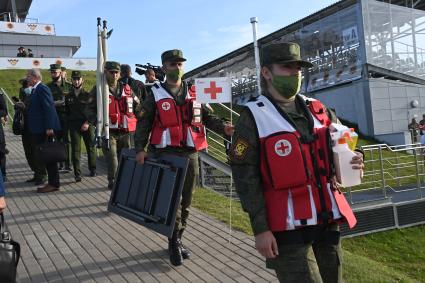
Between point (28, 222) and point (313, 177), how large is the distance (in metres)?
5.57

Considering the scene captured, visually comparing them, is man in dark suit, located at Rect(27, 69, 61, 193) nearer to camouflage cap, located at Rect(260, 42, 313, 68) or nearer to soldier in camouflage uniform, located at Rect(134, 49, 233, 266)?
soldier in camouflage uniform, located at Rect(134, 49, 233, 266)

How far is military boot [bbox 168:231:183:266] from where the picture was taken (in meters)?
5.23

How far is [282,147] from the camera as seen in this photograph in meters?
2.74

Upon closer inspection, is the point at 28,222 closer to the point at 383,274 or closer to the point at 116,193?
the point at 116,193

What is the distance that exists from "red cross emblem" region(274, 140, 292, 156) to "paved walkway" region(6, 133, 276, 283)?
8.35ft

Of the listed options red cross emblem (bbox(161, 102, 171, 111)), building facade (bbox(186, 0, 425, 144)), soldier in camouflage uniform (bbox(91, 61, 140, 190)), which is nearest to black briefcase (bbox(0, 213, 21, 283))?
red cross emblem (bbox(161, 102, 171, 111))

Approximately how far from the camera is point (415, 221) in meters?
11.1

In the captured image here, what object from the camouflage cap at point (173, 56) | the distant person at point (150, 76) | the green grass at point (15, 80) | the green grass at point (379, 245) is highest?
the green grass at point (15, 80)

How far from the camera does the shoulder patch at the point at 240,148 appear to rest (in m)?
2.83

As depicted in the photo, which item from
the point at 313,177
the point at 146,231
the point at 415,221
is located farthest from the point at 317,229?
the point at 415,221

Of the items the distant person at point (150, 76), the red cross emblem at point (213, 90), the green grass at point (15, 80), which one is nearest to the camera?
the red cross emblem at point (213, 90)

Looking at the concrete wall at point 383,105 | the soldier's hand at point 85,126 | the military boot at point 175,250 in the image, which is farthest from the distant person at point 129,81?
the concrete wall at point 383,105

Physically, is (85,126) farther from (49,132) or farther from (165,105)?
(165,105)

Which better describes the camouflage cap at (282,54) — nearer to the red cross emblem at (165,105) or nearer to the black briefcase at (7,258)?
the black briefcase at (7,258)
